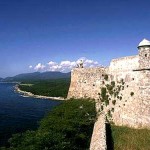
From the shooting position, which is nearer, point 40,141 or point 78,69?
point 40,141

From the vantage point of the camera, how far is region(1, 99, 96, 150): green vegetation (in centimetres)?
2712

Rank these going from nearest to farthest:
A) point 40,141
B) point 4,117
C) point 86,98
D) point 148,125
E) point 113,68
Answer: point 40,141
point 148,125
point 113,68
point 86,98
point 4,117

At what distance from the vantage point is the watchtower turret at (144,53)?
32.6m

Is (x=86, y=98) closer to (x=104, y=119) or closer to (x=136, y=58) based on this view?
(x=104, y=119)

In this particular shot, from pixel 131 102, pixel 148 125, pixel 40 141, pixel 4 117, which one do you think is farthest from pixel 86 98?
pixel 4 117

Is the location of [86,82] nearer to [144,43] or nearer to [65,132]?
[65,132]

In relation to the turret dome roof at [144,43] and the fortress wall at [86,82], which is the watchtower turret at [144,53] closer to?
the turret dome roof at [144,43]

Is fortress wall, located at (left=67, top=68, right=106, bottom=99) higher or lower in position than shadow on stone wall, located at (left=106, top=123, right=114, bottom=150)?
higher

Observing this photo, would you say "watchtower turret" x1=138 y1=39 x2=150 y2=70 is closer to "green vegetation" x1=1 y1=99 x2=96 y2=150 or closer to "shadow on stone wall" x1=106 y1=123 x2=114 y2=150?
"shadow on stone wall" x1=106 y1=123 x2=114 y2=150

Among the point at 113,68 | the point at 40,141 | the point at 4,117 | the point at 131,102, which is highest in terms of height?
the point at 113,68

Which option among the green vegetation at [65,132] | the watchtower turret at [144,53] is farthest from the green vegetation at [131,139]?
the watchtower turret at [144,53]

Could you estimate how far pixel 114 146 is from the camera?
1176 inches

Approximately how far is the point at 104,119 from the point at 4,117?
48.9 metres

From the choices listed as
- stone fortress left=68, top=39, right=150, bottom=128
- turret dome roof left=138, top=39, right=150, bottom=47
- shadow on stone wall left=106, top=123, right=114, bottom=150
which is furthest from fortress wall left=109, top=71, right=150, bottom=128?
turret dome roof left=138, top=39, right=150, bottom=47
